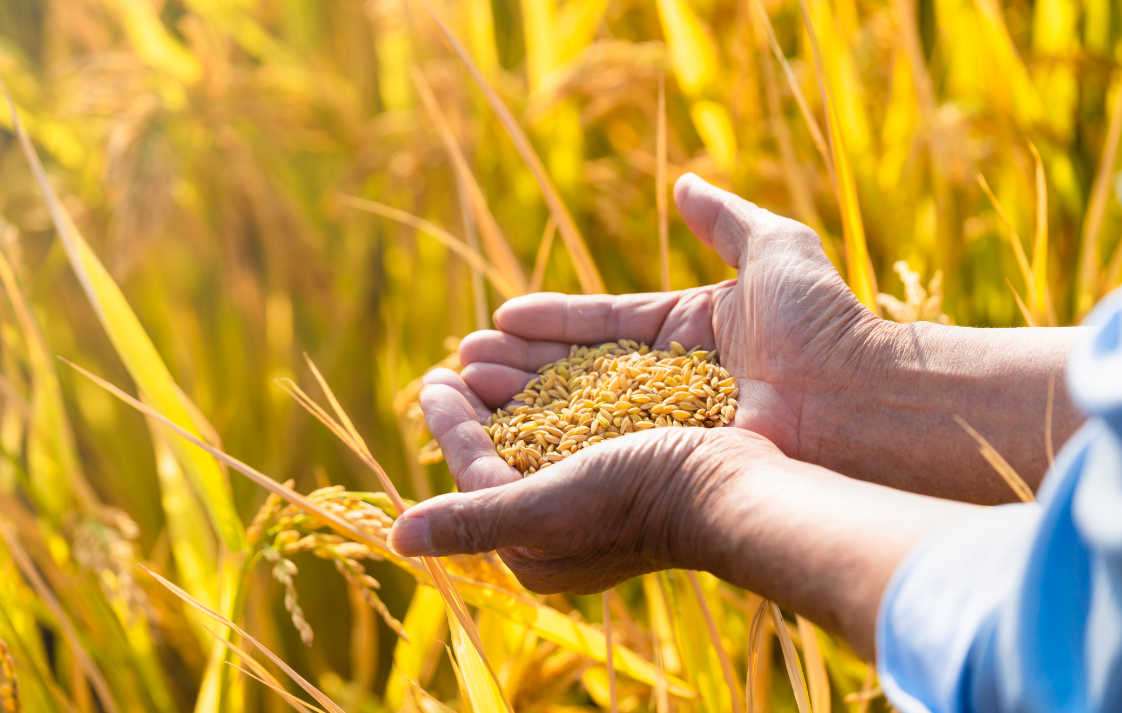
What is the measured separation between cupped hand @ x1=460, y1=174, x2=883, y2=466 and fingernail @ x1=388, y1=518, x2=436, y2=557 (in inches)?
18.9

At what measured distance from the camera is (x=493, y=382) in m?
1.28

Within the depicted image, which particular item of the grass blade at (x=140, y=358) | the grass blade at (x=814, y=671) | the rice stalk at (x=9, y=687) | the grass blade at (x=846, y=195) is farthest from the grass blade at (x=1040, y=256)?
the rice stalk at (x=9, y=687)

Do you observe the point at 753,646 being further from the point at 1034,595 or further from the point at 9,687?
the point at 9,687

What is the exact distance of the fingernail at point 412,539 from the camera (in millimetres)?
799

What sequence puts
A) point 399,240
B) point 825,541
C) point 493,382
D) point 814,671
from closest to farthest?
point 825,541 < point 814,671 < point 493,382 < point 399,240

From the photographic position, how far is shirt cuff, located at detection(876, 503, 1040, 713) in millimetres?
529

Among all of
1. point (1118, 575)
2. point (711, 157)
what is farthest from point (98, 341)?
point (1118, 575)

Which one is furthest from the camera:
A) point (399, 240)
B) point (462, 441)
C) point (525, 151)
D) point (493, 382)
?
point (399, 240)

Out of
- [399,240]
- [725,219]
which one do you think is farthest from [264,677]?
[399,240]

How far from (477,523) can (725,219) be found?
745mm

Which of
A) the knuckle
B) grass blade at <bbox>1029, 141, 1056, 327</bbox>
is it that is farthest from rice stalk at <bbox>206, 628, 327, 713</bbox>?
grass blade at <bbox>1029, 141, 1056, 327</bbox>

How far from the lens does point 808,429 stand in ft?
3.70

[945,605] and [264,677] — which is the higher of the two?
[945,605]

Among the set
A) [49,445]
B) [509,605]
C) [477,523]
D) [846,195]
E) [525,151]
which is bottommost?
[509,605]
